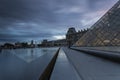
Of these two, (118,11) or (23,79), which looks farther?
(118,11)

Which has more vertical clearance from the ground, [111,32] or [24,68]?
[111,32]

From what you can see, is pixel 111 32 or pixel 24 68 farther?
pixel 24 68

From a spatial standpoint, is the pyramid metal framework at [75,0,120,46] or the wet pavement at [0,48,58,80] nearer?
the wet pavement at [0,48,58,80]

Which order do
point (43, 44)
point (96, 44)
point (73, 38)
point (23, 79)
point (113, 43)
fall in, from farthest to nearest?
point (43, 44) < point (73, 38) < point (96, 44) < point (113, 43) < point (23, 79)

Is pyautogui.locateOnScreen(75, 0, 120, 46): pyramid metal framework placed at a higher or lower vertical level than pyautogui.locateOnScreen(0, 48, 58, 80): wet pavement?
higher

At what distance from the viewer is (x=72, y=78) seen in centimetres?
382

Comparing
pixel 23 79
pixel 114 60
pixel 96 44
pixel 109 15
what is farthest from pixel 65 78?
pixel 109 15

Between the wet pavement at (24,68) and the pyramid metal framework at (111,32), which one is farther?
the pyramid metal framework at (111,32)

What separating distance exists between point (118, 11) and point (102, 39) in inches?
158

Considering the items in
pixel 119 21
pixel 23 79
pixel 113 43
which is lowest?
pixel 23 79

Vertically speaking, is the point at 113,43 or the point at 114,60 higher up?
the point at 113,43

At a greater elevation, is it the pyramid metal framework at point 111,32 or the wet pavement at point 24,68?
the pyramid metal framework at point 111,32

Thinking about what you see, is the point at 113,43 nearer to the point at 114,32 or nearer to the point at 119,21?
the point at 114,32

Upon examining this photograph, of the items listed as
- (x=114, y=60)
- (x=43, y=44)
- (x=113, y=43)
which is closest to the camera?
(x=114, y=60)
